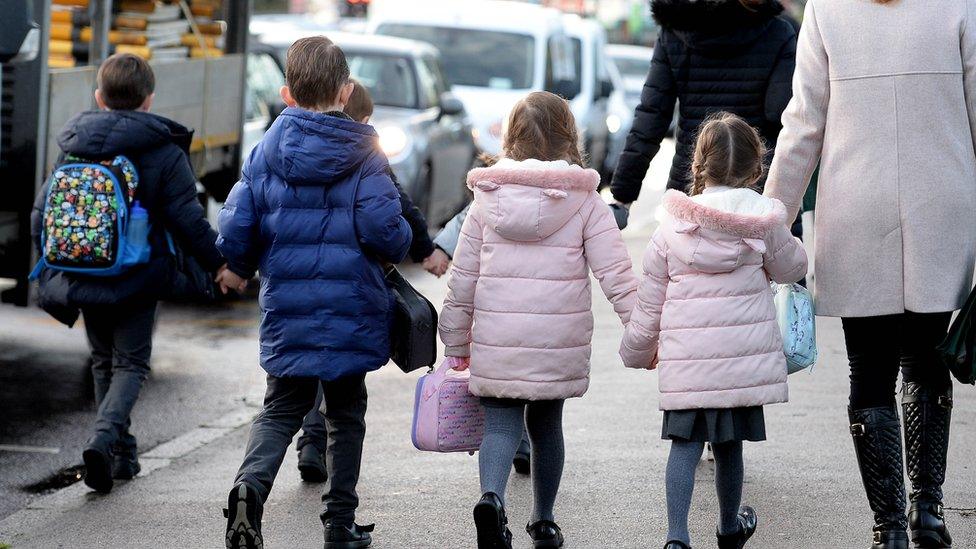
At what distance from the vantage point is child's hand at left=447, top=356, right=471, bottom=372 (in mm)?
4887

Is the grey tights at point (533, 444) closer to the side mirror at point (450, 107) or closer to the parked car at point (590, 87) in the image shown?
the side mirror at point (450, 107)

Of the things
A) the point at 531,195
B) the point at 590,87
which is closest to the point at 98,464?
the point at 531,195

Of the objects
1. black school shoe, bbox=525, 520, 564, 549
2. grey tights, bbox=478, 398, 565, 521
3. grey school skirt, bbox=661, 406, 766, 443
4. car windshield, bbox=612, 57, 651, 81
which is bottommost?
car windshield, bbox=612, 57, 651, 81

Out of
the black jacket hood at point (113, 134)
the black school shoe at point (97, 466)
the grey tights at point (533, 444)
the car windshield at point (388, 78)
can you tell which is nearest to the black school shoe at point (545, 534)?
the grey tights at point (533, 444)

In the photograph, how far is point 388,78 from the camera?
13.4 m

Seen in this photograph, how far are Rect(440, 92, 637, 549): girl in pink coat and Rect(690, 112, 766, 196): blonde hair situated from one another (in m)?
0.33

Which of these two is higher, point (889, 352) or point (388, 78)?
point (889, 352)

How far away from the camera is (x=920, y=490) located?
4812 mm

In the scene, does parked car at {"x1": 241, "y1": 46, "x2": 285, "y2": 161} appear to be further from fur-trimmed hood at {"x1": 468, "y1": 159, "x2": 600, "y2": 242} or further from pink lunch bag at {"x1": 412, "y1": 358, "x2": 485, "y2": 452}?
fur-trimmed hood at {"x1": 468, "y1": 159, "x2": 600, "y2": 242}

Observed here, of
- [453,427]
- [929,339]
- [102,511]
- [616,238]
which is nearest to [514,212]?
[616,238]

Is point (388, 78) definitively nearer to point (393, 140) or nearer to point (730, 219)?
point (393, 140)

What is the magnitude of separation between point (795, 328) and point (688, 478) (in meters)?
0.55

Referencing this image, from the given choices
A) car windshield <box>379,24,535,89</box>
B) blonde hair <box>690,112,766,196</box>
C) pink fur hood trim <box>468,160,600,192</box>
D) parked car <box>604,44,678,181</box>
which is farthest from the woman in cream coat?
parked car <box>604,44,678,181</box>

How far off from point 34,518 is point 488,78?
11.5m
